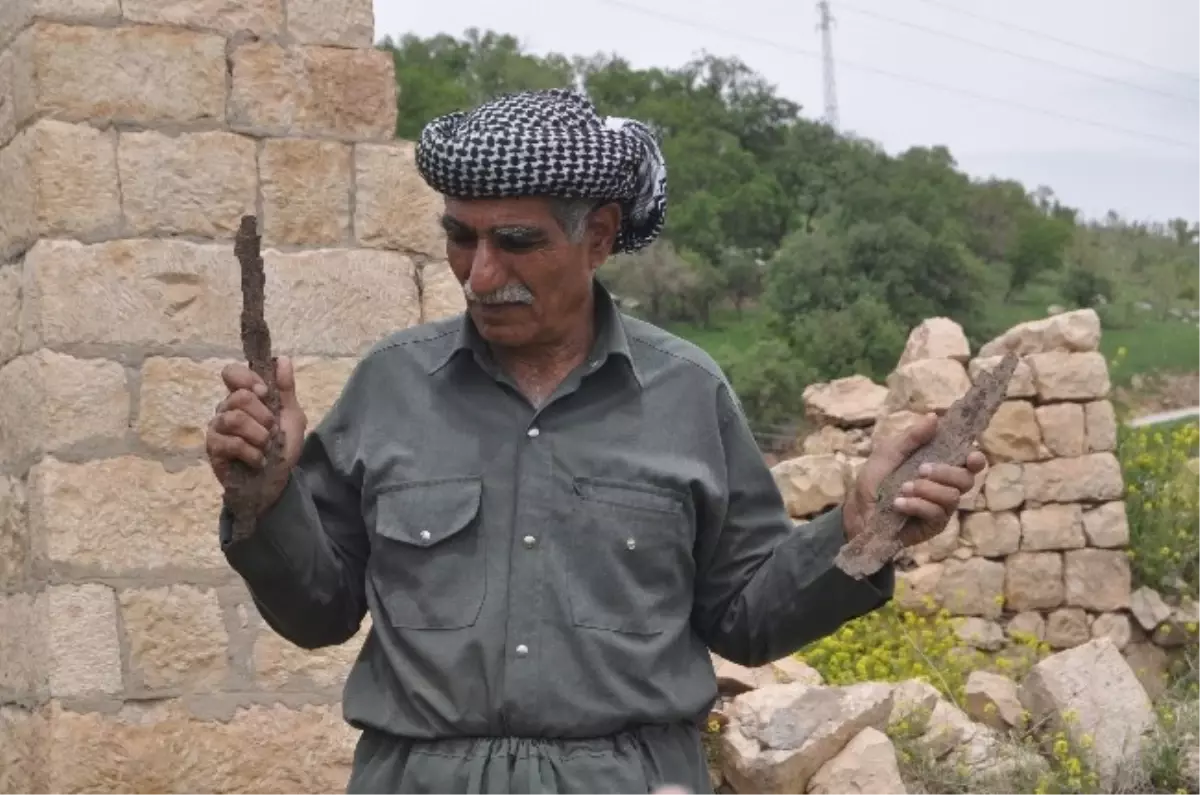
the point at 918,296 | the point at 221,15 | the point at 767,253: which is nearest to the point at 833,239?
the point at 918,296

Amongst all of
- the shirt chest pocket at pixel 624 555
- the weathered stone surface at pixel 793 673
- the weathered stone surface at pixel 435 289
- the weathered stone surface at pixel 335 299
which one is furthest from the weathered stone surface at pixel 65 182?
the weathered stone surface at pixel 793 673

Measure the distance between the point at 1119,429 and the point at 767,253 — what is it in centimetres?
1696

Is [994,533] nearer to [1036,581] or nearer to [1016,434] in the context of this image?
[1036,581]

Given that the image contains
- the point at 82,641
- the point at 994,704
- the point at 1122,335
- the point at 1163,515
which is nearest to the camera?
the point at 82,641

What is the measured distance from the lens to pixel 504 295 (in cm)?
255

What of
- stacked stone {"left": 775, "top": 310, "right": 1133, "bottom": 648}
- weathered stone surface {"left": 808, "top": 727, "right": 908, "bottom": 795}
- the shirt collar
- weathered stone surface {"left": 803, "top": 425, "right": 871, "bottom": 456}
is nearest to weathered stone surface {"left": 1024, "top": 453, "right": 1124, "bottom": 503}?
stacked stone {"left": 775, "top": 310, "right": 1133, "bottom": 648}

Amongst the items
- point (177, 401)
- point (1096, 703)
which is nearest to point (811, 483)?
point (1096, 703)

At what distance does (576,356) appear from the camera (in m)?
2.68

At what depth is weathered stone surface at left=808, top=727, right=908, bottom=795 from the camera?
5.73m

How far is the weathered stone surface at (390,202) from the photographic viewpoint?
4645mm

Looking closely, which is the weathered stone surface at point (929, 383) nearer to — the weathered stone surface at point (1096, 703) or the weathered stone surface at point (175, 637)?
the weathered stone surface at point (1096, 703)

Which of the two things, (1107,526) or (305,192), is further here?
(1107,526)

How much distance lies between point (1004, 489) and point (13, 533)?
6687mm

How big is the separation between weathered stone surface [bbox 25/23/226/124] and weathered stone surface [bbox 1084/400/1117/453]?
260 inches
